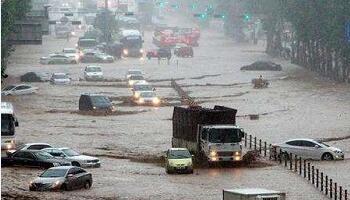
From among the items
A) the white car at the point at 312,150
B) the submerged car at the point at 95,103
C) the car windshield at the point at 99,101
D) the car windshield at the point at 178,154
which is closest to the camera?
the car windshield at the point at 178,154

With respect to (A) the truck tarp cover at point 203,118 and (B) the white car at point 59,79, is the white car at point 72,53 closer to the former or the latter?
(B) the white car at point 59,79

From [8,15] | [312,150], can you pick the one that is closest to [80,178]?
[312,150]

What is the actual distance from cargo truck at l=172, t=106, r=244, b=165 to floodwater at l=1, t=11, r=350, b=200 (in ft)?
2.72

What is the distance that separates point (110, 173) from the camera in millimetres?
45688

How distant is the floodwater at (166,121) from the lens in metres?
41.6

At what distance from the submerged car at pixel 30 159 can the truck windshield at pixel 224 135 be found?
6.52 metres

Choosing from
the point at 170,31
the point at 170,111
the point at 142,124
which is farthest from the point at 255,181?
the point at 170,31

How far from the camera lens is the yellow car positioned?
4534cm

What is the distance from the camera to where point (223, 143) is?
47.8m

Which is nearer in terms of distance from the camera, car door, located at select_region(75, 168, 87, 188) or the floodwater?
car door, located at select_region(75, 168, 87, 188)

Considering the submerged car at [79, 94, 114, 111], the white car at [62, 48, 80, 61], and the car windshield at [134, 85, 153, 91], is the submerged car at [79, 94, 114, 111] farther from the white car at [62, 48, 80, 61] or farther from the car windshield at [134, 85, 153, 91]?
the white car at [62, 48, 80, 61]

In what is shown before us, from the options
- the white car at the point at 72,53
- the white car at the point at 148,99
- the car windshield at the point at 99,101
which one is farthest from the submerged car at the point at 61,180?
the white car at the point at 72,53

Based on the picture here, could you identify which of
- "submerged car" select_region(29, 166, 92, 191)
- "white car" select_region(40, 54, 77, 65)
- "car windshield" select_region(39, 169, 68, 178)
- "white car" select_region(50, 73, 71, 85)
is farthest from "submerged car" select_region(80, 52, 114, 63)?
"car windshield" select_region(39, 169, 68, 178)

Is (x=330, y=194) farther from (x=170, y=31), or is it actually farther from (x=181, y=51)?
(x=170, y=31)
